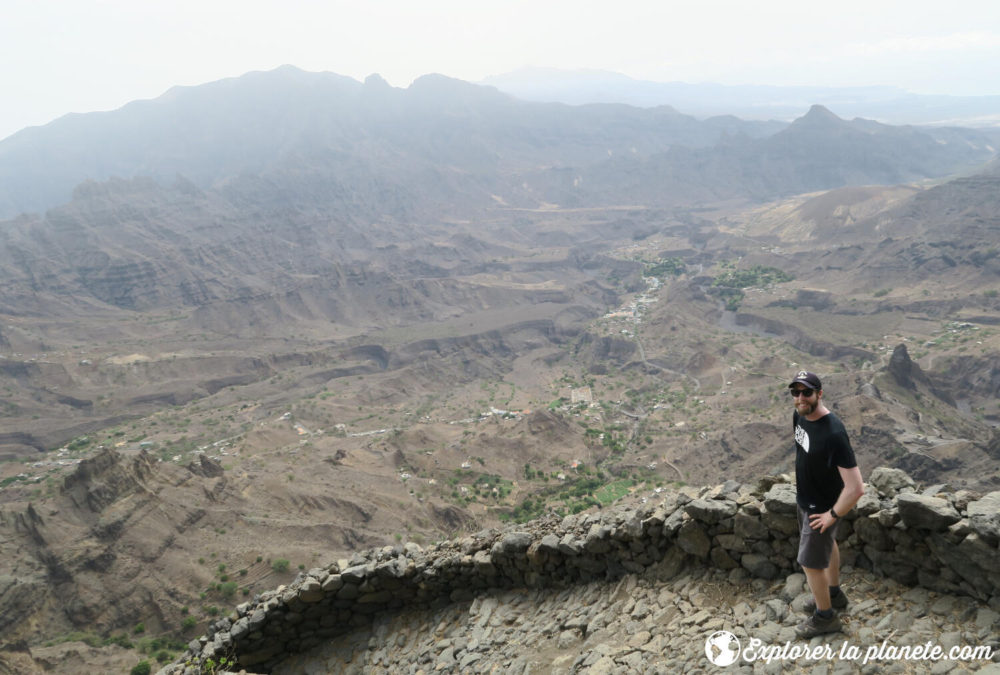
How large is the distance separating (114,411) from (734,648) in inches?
3232

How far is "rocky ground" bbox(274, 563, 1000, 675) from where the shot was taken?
5957 mm

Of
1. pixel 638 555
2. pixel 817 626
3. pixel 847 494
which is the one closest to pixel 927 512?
pixel 847 494

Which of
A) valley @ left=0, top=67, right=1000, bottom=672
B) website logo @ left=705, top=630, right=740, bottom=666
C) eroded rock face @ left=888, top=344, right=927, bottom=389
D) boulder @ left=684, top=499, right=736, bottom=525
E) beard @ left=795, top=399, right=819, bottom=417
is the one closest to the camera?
beard @ left=795, top=399, right=819, bottom=417

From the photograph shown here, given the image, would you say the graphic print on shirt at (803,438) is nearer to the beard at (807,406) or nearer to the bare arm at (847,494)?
the beard at (807,406)

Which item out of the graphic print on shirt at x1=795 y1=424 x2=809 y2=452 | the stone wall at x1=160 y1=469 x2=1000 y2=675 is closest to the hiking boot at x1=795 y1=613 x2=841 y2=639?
the stone wall at x1=160 y1=469 x2=1000 y2=675

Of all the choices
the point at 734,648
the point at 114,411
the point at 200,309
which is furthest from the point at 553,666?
the point at 200,309

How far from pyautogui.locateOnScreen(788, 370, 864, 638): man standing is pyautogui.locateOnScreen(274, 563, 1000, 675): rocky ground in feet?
0.80

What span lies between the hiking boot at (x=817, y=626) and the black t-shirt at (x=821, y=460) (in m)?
1.10

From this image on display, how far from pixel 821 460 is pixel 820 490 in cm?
35

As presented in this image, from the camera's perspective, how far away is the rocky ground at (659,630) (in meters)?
5.96

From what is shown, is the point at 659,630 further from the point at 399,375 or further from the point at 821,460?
the point at 399,375

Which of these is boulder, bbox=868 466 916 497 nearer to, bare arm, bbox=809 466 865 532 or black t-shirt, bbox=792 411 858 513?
black t-shirt, bbox=792 411 858 513

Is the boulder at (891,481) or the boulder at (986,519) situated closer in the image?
the boulder at (986,519)

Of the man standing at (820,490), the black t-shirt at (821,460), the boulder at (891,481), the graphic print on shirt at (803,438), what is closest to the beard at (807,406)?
the man standing at (820,490)
